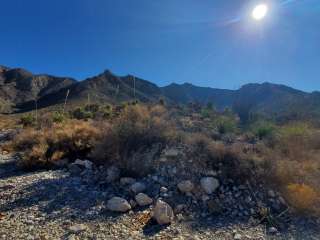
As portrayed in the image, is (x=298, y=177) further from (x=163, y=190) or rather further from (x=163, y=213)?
(x=163, y=213)

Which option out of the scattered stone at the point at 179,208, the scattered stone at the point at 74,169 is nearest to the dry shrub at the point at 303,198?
the scattered stone at the point at 179,208

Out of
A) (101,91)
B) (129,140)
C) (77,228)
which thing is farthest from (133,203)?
(101,91)

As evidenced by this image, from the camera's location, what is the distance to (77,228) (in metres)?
4.98

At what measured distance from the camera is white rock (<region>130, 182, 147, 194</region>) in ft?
20.6

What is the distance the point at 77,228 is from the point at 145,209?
1.35 meters

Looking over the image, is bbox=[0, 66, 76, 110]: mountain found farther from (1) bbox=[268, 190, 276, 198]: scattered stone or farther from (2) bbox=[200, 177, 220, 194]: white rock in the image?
(1) bbox=[268, 190, 276, 198]: scattered stone

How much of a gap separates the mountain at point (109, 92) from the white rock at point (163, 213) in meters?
42.9

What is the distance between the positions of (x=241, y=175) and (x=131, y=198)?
2.52m

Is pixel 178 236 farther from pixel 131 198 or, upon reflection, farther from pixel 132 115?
pixel 132 115

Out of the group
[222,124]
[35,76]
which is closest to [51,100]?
[35,76]

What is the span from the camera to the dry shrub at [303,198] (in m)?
5.89

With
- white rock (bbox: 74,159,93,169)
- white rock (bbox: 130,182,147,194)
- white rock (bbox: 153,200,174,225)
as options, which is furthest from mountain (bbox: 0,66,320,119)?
white rock (bbox: 153,200,174,225)

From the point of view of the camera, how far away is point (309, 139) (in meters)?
10.3

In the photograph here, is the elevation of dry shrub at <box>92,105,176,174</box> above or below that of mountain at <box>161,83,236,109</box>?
below
